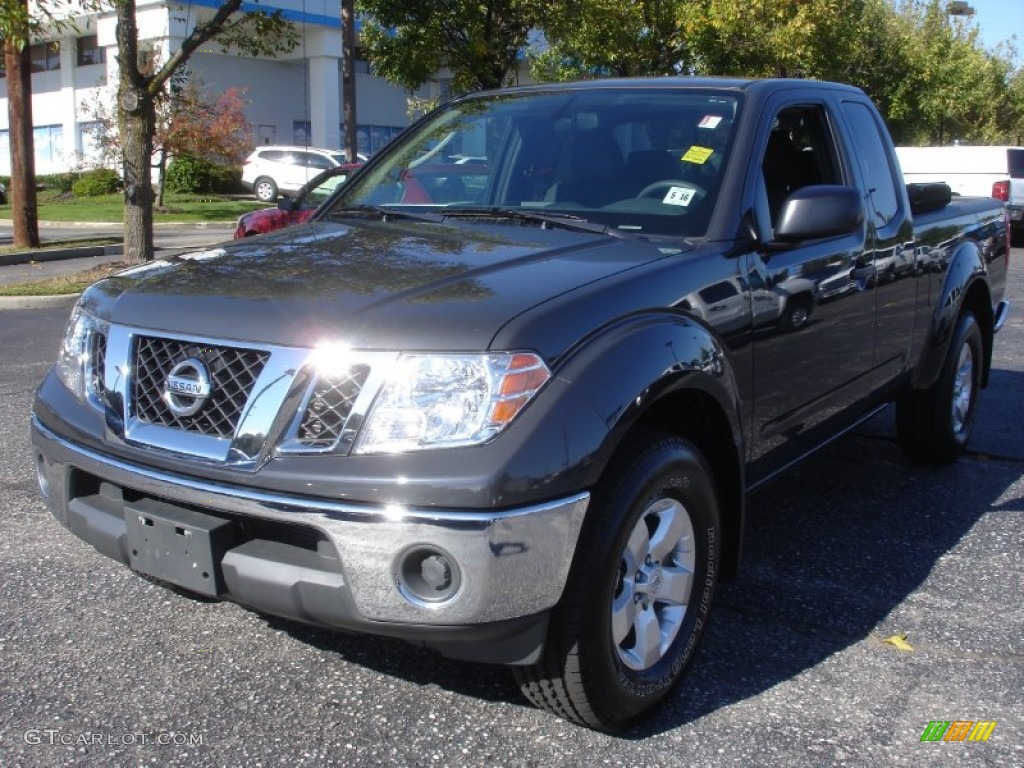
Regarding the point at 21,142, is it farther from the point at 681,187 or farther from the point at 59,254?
the point at 681,187

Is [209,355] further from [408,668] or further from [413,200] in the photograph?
[413,200]

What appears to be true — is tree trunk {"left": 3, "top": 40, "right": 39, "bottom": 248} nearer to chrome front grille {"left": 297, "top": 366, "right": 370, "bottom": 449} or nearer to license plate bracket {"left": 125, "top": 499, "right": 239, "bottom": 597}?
license plate bracket {"left": 125, "top": 499, "right": 239, "bottom": 597}

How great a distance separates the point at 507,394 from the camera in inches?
99.3

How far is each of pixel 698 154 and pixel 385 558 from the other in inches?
78.5

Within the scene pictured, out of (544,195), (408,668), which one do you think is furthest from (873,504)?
(408,668)

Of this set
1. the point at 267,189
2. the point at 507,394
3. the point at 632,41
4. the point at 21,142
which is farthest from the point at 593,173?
the point at 267,189

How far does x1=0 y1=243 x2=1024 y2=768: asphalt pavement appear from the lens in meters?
2.86

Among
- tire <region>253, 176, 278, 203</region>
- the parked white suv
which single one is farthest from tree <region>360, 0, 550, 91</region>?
tire <region>253, 176, 278, 203</region>

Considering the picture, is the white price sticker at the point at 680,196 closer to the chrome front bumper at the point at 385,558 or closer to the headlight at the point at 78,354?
the chrome front bumper at the point at 385,558

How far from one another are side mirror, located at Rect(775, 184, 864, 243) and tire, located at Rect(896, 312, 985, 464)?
1.84 meters

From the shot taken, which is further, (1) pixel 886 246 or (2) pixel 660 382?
(1) pixel 886 246

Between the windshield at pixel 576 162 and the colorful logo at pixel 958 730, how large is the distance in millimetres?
1621

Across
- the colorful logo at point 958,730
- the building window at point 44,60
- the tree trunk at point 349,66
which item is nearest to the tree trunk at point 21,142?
the tree trunk at point 349,66

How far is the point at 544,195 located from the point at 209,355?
1.59m
